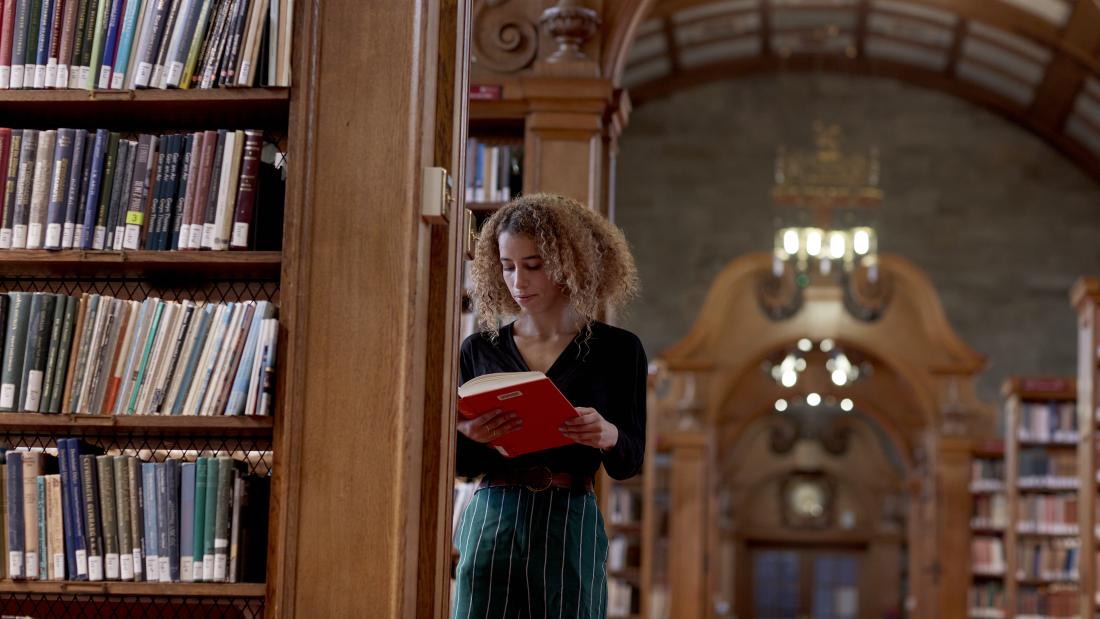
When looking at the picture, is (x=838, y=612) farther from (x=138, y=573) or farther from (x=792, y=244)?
(x=138, y=573)

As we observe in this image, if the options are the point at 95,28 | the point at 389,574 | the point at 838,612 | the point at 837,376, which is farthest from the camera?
the point at 838,612

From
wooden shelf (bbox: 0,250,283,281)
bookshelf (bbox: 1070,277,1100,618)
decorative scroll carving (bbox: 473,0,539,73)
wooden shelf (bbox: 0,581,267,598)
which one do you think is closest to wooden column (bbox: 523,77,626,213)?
decorative scroll carving (bbox: 473,0,539,73)

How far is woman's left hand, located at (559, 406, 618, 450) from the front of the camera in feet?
9.47

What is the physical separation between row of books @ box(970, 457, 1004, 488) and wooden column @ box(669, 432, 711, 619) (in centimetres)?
287

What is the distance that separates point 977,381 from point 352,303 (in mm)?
17562

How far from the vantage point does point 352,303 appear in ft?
9.43

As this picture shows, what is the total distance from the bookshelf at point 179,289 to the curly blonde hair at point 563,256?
1.50 ft

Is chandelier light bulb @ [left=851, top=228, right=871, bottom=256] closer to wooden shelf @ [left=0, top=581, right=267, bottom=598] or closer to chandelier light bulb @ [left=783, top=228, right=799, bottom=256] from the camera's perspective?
chandelier light bulb @ [left=783, top=228, right=799, bottom=256]

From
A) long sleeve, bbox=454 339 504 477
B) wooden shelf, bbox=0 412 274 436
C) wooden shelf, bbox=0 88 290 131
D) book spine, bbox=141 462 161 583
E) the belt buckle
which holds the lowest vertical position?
book spine, bbox=141 462 161 583

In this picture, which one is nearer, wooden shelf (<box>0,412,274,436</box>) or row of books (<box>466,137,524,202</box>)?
wooden shelf (<box>0,412,274,436</box>)

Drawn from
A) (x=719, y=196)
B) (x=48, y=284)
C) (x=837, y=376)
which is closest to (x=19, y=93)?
(x=48, y=284)

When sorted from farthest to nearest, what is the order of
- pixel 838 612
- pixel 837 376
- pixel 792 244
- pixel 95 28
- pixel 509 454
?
pixel 838 612 < pixel 837 376 < pixel 792 244 < pixel 95 28 < pixel 509 454

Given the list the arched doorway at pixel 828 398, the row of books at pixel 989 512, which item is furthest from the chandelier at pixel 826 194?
the row of books at pixel 989 512

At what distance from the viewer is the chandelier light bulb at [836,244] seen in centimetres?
1481
